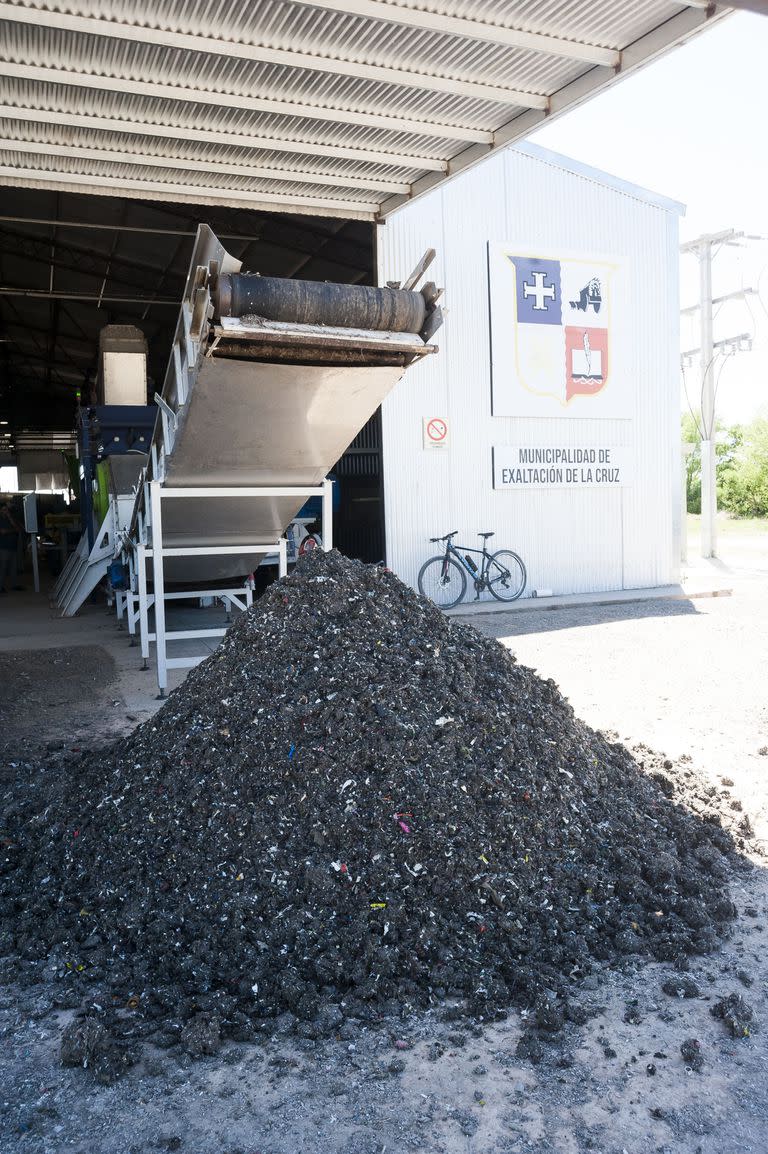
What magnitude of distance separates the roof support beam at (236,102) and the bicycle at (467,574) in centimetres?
555

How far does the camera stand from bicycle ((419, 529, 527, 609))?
37.9 ft

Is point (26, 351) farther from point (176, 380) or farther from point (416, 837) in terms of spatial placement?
point (416, 837)

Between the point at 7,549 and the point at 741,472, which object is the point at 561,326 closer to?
the point at 7,549

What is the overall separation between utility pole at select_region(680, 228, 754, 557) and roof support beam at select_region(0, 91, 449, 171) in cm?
1298

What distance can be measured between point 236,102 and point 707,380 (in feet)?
51.0

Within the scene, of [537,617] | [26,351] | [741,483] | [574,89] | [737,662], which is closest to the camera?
[574,89]

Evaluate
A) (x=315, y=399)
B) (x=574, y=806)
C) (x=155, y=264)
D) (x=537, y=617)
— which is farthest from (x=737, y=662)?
(x=155, y=264)

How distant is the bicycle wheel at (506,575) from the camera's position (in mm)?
12008

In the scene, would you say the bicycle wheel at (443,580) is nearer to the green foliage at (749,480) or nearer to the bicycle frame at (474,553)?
the bicycle frame at (474,553)

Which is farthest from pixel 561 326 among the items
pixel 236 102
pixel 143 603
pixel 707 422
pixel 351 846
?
pixel 351 846

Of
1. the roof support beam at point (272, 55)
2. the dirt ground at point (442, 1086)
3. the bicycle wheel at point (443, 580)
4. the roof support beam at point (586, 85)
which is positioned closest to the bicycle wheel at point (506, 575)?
the bicycle wheel at point (443, 580)

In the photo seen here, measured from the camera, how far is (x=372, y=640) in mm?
3617

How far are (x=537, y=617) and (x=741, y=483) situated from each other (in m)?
32.4

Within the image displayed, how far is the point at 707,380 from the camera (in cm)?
→ 1942
